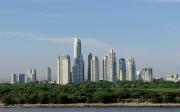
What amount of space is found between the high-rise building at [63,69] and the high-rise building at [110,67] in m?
11.5

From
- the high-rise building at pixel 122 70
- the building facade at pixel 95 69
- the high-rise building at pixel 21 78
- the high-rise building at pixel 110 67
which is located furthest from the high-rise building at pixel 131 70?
the high-rise building at pixel 21 78

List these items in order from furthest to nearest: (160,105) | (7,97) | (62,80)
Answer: (62,80) < (7,97) < (160,105)

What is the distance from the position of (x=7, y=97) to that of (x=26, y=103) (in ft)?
13.8

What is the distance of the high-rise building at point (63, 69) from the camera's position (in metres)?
124

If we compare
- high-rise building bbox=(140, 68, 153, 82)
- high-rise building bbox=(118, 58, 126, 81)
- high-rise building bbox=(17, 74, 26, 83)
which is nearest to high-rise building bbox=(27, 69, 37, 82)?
high-rise building bbox=(17, 74, 26, 83)

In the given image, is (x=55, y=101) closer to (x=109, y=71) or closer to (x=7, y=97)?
(x=7, y=97)

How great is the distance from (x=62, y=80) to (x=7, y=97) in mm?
49786

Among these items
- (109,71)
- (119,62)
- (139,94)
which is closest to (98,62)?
(109,71)

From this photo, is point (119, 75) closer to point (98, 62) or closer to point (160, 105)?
point (98, 62)

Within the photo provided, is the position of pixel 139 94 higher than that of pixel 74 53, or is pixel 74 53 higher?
pixel 74 53

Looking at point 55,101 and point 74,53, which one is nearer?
point 55,101

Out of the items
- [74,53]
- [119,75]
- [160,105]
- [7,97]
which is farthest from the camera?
[119,75]

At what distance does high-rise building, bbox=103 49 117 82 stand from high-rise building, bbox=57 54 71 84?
11.5 m

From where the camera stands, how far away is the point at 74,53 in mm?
133250
